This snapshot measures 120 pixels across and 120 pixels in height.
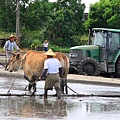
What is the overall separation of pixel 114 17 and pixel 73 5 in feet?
22.8

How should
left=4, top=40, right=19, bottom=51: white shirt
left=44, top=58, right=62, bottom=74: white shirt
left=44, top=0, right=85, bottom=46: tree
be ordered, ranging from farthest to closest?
left=44, top=0, right=85, bottom=46: tree < left=4, top=40, right=19, bottom=51: white shirt < left=44, top=58, right=62, bottom=74: white shirt

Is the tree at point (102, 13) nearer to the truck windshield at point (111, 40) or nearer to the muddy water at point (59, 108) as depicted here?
the truck windshield at point (111, 40)

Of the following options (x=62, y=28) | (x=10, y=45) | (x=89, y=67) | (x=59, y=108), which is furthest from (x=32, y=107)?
(x=62, y=28)

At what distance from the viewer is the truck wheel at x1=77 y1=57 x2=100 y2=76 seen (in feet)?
84.1

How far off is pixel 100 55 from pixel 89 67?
901 mm

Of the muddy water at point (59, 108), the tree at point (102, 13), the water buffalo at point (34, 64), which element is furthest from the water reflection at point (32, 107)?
the tree at point (102, 13)

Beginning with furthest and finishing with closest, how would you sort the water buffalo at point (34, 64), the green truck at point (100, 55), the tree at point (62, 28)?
the tree at point (62, 28) → the green truck at point (100, 55) → the water buffalo at point (34, 64)

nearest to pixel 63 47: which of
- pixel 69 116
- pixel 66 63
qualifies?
pixel 66 63

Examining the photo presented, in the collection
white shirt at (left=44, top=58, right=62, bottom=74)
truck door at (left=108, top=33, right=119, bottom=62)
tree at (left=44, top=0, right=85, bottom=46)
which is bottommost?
white shirt at (left=44, top=58, right=62, bottom=74)

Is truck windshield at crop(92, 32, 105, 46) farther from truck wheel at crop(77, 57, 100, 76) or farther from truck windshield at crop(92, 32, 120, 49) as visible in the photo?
truck wheel at crop(77, 57, 100, 76)

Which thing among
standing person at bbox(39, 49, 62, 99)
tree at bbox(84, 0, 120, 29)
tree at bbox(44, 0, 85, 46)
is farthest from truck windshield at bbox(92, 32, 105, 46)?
tree at bbox(84, 0, 120, 29)

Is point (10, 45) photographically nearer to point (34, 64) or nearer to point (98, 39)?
point (34, 64)

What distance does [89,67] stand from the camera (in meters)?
25.9

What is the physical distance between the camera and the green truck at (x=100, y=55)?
84.1 ft
